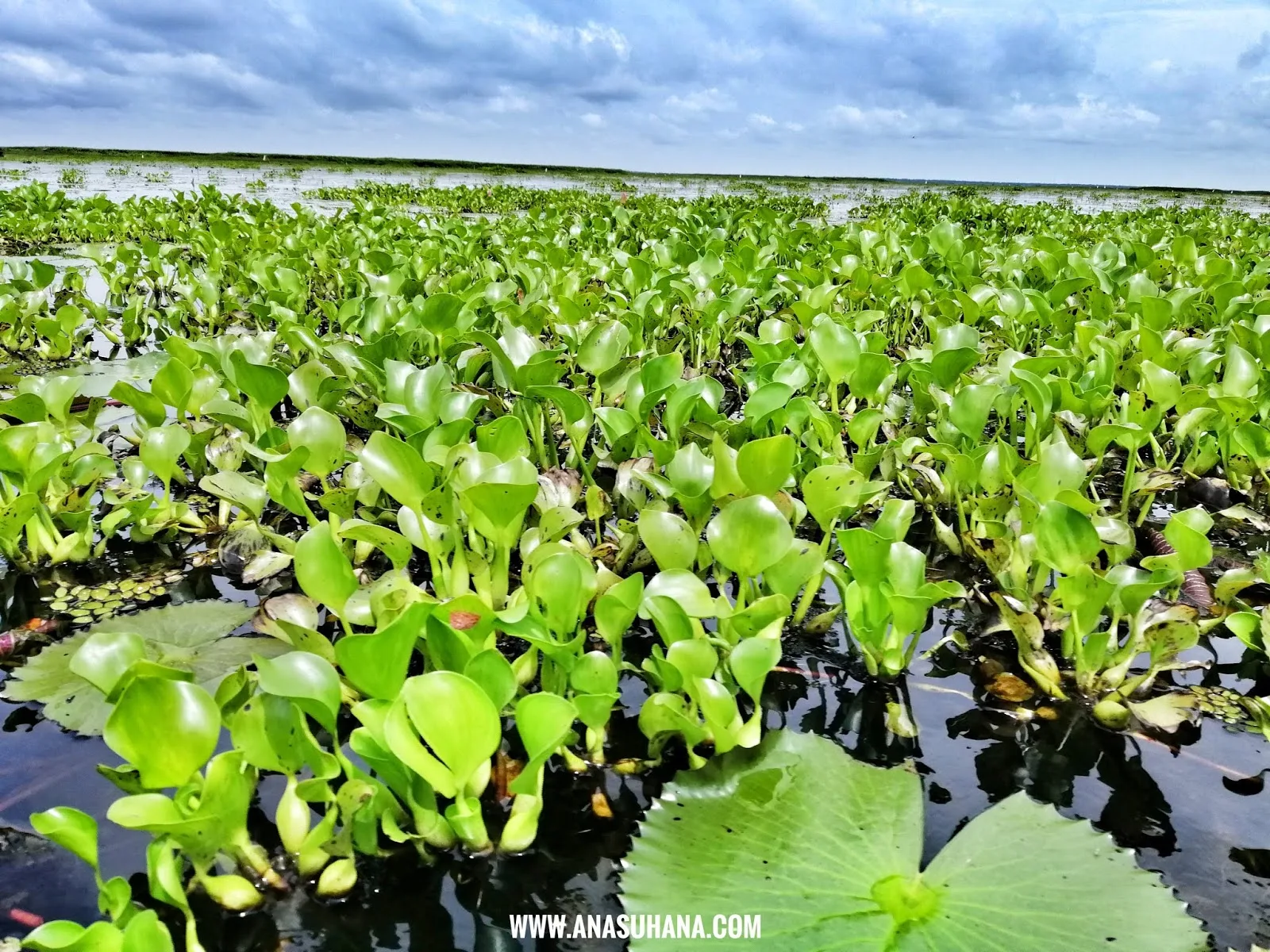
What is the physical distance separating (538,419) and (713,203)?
8.46 m

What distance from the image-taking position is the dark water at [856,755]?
1.20 m

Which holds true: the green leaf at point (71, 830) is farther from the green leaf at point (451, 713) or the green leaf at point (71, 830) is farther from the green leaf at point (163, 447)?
the green leaf at point (163, 447)

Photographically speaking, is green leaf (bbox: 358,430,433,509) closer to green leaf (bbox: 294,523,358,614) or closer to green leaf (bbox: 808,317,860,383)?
green leaf (bbox: 294,523,358,614)

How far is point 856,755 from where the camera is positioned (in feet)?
5.14

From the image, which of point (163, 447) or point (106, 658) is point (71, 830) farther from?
point (163, 447)

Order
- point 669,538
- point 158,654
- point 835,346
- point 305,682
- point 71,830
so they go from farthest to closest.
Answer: point 835,346
point 158,654
point 669,538
point 305,682
point 71,830

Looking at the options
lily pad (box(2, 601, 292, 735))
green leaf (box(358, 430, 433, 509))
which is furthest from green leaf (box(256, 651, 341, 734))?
green leaf (box(358, 430, 433, 509))

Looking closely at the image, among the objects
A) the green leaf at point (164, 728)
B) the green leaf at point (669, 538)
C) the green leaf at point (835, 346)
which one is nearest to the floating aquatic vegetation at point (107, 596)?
the green leaf at point (164, 728)

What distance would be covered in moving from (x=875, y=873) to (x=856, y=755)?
357mm

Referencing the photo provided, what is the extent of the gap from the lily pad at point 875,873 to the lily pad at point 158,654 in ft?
Result: 2.63

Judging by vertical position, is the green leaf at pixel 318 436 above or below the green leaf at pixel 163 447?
above

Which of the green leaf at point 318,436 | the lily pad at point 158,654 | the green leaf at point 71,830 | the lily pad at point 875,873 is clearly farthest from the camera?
the green leaf at point 318,436

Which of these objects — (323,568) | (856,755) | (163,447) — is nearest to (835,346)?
(856,755)

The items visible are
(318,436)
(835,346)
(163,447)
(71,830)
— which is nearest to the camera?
(71,830)
